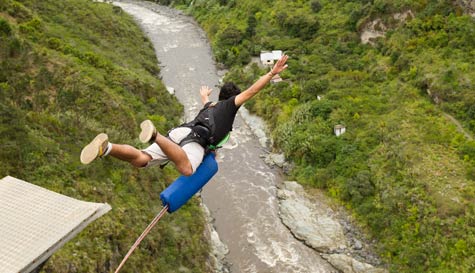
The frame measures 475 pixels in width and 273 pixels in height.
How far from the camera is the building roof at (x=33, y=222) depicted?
4.32 m

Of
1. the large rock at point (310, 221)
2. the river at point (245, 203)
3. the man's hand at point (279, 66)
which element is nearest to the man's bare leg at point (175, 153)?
the man's hand at point (279, 66)

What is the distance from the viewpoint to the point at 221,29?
133ft

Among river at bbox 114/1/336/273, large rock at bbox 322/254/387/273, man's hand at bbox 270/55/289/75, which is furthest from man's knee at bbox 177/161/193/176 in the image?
large rock at bbox 322/254/387/273

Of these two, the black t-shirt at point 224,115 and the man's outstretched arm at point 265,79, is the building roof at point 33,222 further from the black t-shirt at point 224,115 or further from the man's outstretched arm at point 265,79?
the man's outstretched arm at point 265,79

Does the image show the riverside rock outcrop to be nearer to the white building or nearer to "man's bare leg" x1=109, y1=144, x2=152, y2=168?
the white building

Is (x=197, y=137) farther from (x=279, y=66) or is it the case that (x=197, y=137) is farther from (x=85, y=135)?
(x=85, y=135)

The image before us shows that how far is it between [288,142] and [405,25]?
40.7 feet

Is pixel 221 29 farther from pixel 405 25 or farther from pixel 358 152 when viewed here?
pixel 358 152

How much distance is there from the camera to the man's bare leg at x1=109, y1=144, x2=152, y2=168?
5285 millimetres

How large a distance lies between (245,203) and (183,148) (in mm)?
14615

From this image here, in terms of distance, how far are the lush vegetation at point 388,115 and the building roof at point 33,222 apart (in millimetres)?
14193

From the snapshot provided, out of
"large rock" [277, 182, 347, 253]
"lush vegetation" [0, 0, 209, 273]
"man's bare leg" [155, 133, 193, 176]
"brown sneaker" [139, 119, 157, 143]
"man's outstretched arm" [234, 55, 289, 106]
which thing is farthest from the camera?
"large rock" [277, 182, 347, 253]

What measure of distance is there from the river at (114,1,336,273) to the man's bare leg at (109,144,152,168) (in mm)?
11975

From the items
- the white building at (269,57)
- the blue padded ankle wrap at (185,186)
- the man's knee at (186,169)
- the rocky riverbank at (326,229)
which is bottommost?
the rocky riverbank at (326,229)
